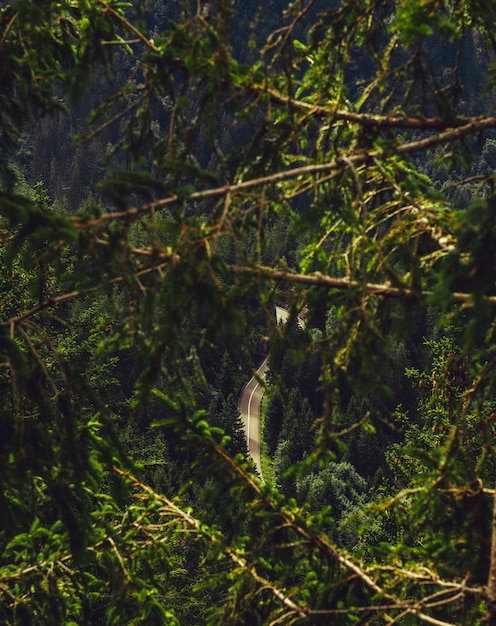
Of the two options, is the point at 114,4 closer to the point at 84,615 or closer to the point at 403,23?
the point at 403,23

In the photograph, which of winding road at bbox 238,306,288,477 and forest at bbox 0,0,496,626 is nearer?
forest at bbox 0,0,496,626

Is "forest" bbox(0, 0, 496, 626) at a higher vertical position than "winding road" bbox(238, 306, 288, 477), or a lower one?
higher

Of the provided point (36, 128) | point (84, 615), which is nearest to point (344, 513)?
point (84, 615)

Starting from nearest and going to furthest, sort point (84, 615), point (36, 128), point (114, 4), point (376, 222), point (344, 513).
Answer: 1. point (376, 222)
2. point (114, 4)
3. point (84, 615)
4. point (344, 513)
5. point (36, 128)

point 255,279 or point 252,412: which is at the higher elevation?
point 255,279

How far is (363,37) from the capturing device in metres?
5.69

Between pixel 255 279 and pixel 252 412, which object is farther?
pixel 252 412

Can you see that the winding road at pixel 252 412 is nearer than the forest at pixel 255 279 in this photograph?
No

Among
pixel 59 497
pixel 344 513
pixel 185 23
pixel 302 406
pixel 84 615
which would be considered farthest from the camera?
pixel 302 406

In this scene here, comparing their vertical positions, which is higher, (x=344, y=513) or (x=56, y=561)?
(x=56, y=561)

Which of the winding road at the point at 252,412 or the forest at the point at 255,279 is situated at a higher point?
the forest at the point at 255,279

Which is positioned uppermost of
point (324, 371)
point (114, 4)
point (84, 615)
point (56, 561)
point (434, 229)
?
point (114, 4)

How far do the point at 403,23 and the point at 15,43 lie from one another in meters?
2.76

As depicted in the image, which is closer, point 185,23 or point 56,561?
point 185,23
